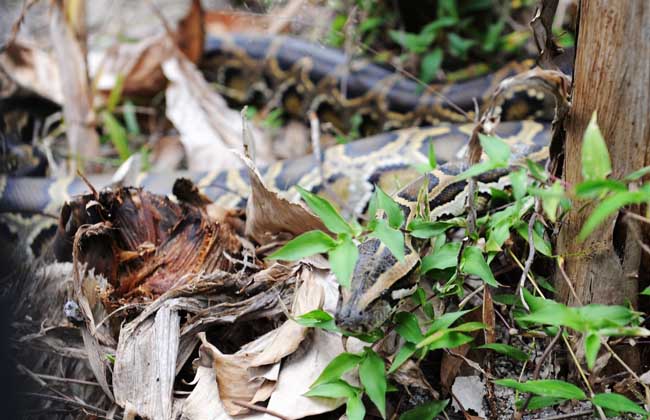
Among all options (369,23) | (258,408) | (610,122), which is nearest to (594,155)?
(610,122)

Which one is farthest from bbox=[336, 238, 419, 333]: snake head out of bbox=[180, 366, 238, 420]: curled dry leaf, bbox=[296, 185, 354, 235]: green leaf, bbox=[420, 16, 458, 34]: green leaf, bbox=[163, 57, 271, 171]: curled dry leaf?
bbox=[420, 16, 458, 34]: green leaf

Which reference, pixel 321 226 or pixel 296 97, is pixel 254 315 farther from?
pixel 296 97

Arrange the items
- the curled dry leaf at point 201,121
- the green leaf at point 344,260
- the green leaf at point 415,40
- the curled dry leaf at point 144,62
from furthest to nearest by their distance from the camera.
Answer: the curled dry leaf at point 144,62, the green leaf at point 415,40, the curled dry leaf at point 201,121, the green leaf at point 344,260

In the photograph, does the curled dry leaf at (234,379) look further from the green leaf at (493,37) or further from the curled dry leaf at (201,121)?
the green leaf at (493,37)

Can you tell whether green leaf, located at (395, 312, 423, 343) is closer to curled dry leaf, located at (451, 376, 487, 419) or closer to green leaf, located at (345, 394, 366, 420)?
green leaf, located at (345, 394, 366, 420)

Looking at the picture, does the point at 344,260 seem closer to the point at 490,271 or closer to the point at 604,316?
the point at 490,271

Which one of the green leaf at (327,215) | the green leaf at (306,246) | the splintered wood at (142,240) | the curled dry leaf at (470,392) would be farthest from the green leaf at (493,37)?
the green leaf at (306,246)
